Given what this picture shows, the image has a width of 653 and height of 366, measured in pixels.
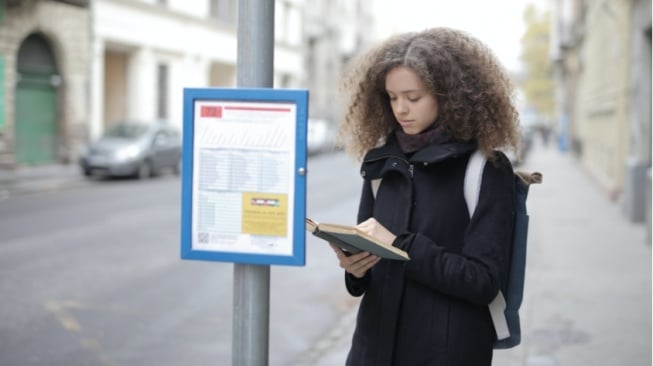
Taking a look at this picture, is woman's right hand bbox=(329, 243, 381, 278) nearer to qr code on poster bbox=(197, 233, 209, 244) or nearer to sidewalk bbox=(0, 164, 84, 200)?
qr code on poster bbox=(197, 233, 209, 244)

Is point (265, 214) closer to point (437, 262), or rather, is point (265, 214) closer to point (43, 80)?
point (437, 262)

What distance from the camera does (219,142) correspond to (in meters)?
2.43

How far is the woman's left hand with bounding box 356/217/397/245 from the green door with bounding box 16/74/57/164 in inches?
833

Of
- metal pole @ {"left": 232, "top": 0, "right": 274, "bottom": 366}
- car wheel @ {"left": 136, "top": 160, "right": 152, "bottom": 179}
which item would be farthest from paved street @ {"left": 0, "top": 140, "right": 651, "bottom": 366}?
car wheel @ {"left": 136, "top": 160, "right": 152, "bottom": 179}

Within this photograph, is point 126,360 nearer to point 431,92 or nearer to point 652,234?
point 431,92

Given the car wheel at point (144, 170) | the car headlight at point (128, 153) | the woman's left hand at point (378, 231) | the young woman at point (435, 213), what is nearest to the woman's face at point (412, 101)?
the young woman at point (435, 213)

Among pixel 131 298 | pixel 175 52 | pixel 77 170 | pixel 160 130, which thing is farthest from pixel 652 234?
pixel 175 52

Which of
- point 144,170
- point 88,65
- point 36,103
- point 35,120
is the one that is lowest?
point 144,170

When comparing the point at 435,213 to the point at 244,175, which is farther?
the point at 244,175

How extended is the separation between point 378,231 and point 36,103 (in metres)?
22.0

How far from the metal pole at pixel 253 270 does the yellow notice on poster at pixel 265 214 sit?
15 cm

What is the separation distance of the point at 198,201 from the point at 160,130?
19.5 meters

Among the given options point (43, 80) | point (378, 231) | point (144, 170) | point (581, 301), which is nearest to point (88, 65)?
point (43, 80)

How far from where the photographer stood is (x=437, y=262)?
2164mm
